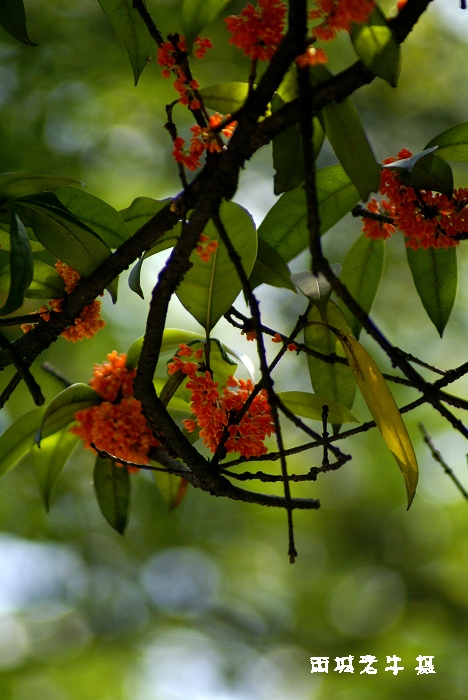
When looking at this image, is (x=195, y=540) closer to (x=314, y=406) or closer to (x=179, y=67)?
(x=314, y=406)

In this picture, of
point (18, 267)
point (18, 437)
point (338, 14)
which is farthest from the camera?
point (18, 437)

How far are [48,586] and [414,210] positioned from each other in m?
3.15

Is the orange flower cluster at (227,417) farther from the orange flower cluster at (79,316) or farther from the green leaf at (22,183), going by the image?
the green leaf at (22,183)

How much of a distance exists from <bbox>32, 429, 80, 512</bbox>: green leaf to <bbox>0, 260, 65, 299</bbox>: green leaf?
0.36 meters

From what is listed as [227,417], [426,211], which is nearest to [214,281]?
[227,417]

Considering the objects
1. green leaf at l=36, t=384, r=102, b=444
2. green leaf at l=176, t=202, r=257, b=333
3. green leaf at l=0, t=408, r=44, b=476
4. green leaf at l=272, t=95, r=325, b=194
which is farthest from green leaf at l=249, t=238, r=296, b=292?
green leaf at l=0, t=408, r=44, b=476

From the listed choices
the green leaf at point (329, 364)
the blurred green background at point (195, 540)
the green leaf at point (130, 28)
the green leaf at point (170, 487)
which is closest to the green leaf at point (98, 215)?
the green leaf at point (130, 28)

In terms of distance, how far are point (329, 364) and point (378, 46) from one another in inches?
19.9

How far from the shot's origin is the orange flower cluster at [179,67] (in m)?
0.70

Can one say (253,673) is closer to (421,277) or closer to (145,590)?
(145,590)

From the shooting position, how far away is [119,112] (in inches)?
139

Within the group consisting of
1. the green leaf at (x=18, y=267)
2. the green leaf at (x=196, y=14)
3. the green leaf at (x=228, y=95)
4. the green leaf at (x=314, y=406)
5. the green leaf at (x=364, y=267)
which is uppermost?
the green leaf at (x=364, y=267)

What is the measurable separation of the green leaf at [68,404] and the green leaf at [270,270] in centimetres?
36

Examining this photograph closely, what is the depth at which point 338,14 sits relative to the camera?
1.92 ft
